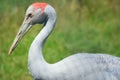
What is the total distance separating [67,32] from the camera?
11.1 metres

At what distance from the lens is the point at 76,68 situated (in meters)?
7.55

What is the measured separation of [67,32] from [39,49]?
3.60m

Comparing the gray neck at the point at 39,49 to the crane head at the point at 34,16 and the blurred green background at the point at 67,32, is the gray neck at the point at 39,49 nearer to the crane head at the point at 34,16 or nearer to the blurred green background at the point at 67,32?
the crane head at the point at 34,16

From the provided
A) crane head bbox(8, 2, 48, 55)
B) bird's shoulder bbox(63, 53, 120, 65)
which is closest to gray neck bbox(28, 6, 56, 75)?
crane head bbox(8, 2, 48, 55)

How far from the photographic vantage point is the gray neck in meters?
7.49

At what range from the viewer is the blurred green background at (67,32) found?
10.1 metres

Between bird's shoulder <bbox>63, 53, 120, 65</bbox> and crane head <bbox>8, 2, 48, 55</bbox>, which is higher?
crane head <bbox>8, 2, 48, 55</bbox>

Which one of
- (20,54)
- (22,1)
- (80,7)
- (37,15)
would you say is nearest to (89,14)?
(80,7)

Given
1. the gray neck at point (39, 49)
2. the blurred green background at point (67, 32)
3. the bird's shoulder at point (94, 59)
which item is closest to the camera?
the gray neck at point (39, 49)

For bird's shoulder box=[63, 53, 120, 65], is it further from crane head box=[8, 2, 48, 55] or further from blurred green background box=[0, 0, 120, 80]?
blurred green background box=[0, 0, 120, 80]

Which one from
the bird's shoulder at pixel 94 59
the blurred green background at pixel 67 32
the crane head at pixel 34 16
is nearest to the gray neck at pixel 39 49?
the crane head at pixel 34 16

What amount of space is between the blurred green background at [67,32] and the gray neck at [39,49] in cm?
194

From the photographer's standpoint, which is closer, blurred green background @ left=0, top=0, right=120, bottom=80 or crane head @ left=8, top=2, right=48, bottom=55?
crane head @ left=8, top=2, right=48, bottom=55

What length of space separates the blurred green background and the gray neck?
76.4 inches
